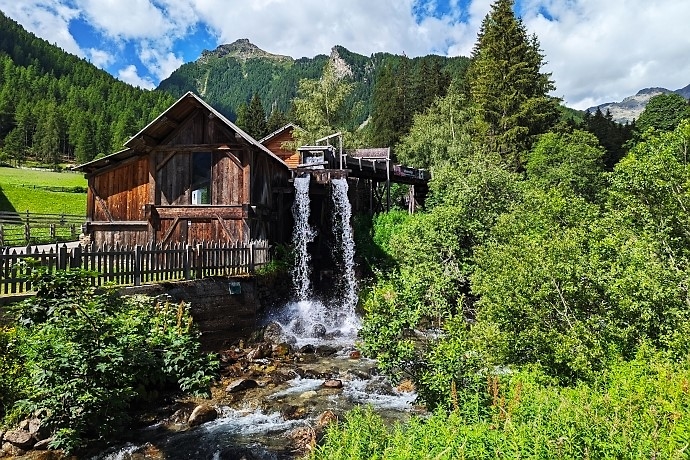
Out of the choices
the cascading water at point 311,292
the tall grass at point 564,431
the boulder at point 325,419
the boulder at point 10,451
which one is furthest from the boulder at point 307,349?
the tall grass at point 564,431

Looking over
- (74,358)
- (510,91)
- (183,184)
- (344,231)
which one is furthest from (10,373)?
(510,91)

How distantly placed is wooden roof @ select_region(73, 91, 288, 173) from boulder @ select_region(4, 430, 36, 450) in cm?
1339

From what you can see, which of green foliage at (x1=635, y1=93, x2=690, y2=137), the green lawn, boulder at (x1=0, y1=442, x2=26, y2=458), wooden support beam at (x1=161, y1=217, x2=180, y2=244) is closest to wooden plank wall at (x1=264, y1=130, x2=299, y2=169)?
wooden support beam at (x1=161, y1=217, x2=180, y2=244)

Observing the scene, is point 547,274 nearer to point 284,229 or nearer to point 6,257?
point 6,257

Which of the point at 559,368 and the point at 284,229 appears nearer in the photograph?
the point at 559,368

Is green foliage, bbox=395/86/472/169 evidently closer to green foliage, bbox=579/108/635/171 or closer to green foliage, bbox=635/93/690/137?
green foliage, bbox=579/108/635/171

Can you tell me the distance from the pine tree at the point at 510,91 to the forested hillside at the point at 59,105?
3230 inches

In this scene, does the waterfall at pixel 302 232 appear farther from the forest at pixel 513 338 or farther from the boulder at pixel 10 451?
the boulder at pixel 10 451

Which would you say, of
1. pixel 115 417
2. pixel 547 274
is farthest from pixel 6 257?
pixel 547 274

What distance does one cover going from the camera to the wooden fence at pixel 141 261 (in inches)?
444

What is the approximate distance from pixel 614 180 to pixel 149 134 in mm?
17689

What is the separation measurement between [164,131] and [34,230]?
761 inches

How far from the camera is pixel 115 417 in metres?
8.74

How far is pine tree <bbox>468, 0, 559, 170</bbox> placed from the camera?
35656 millimetres
